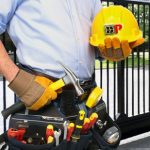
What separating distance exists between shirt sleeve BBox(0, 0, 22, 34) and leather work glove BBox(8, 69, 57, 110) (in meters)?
0.24

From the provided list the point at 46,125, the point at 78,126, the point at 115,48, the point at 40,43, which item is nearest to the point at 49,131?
the point at 46,125

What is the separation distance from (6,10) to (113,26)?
56 cm

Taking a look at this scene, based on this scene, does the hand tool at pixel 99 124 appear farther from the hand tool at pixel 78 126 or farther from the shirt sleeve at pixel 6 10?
the shirt sleeve at pixel 6 10

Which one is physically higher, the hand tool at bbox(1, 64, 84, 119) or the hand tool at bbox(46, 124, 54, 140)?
the hand tool at bbox(1, 64, 84, 119)

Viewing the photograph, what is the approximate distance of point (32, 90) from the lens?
2074 millimetres

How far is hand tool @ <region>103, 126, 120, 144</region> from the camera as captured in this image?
239 cm

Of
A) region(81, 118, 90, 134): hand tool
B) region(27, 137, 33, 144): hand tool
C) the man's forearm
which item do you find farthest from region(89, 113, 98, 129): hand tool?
the man's forearm

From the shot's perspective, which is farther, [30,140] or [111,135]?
[111,135]

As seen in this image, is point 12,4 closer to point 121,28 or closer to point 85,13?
point 85,13

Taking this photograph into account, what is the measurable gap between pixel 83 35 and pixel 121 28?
0.20 m

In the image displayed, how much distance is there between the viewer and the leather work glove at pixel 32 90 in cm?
206

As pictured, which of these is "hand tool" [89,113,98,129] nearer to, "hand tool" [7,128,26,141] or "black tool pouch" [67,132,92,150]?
"black tool pouch" [67,132,92,150]

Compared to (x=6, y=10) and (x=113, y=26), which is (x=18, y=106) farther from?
(x=113, y=26)

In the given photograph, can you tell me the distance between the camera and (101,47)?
231cm
